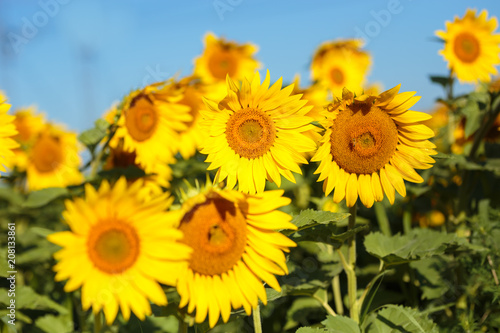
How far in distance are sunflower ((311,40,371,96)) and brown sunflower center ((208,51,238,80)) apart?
1.06m

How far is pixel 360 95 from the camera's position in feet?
7.76

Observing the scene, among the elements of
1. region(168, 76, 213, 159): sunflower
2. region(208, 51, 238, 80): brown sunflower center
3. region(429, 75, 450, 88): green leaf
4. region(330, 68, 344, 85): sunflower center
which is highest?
region(208, 51, 238, 80): brown sunflower center

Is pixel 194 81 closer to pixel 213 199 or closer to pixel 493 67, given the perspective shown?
pixel 213 199

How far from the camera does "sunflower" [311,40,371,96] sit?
676cm

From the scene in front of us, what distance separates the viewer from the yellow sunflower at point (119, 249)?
167 cm

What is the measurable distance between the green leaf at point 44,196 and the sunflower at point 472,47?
3.44 meters

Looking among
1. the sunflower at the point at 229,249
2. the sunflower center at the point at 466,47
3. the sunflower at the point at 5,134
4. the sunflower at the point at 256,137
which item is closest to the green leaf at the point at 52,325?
the sunflower at the point at 5,134

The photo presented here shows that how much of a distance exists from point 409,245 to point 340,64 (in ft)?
14.5

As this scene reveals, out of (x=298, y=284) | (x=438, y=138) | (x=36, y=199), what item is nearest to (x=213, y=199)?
(x=298, y=284)

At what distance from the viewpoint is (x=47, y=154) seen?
592 centimetres

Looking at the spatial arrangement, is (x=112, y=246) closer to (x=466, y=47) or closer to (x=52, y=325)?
(x=52, y=325)

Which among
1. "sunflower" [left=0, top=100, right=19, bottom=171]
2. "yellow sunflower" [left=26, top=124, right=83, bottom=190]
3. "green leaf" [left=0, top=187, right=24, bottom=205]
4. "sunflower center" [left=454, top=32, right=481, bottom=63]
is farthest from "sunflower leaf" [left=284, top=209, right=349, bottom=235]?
"yellow sunflower" [left=26, top=124, right=83, bottom=190]

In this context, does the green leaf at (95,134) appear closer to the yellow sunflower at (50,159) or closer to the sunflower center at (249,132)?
the sunflower center at (249,132)

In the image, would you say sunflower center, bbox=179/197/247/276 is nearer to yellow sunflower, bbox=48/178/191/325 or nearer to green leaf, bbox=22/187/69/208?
yellow sunflower, bbox=48/178/191/325
